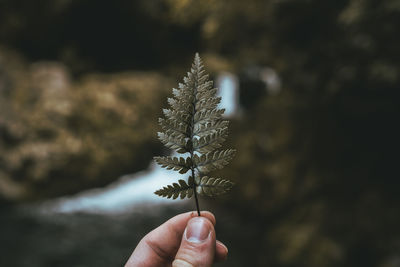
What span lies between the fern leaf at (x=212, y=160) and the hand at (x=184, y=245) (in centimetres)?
26

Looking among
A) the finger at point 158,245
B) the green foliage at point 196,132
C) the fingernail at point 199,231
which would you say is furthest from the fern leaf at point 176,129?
the finger at point 158,245

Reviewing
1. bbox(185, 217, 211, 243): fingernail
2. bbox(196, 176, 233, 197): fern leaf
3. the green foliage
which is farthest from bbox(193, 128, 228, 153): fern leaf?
bbox(185, 217, 211, 243): fingernail

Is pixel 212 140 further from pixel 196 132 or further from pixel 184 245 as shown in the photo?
pixel 184 245

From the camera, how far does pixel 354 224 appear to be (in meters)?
4.96

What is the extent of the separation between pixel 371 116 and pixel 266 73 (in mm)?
4739

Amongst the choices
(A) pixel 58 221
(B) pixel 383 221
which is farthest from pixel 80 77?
(B) pixel 383 221

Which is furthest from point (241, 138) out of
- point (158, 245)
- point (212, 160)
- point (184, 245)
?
point (212, 160)

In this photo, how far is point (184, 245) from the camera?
1265 mm

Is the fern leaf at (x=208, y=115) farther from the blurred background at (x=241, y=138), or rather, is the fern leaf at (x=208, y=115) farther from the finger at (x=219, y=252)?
the blurred background at (x=241, y=138)

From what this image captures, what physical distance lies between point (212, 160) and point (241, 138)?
6865 mm

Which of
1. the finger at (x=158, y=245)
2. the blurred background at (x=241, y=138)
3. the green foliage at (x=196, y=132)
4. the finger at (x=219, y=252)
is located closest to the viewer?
the green foliage at (x=196, y=132)

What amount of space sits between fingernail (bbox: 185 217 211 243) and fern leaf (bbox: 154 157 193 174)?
0.85ft

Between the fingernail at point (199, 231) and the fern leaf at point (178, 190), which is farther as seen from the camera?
the fingernail at point (199, 231)

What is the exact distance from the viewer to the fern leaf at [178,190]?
1089mm
